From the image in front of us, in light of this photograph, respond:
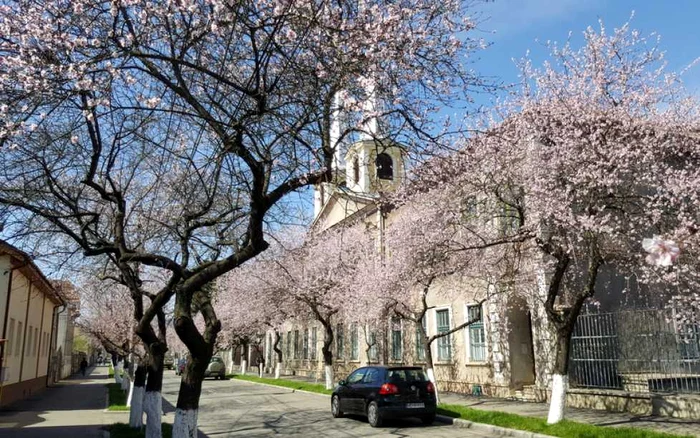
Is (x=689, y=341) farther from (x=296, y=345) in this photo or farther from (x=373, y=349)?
(x=296, y=345)

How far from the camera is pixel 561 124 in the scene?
1269 centimetres

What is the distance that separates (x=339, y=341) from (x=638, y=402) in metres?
20.8

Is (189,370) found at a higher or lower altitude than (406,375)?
higher

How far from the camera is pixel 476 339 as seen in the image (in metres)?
21.0

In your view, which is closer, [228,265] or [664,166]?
[228,265]

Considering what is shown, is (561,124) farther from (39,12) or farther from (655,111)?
(39,12)

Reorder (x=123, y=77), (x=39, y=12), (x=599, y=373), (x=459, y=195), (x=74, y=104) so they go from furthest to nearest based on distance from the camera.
Answer: (x=599, y=373) → (x=459, y=195) → (x=74, y=104) → (x=123, y=77) → (x=39, y=12)

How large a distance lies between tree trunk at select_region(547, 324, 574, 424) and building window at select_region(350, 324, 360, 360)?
A: 18927 millimetres

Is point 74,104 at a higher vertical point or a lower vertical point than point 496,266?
higher

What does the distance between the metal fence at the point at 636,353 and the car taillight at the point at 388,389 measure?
5648 mm

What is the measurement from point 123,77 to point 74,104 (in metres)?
0.96

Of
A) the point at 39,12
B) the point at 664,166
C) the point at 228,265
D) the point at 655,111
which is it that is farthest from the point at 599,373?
the point at 39,12

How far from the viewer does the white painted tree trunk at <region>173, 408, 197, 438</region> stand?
802 cm

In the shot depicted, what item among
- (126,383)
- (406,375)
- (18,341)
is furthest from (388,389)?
(126,383)
